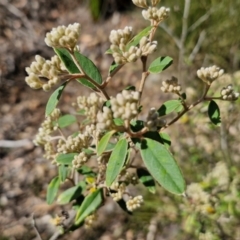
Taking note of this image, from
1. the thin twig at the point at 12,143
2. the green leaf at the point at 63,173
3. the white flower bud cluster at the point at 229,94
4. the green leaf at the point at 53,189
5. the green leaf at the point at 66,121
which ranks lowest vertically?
the green leaf at the point at 53,189

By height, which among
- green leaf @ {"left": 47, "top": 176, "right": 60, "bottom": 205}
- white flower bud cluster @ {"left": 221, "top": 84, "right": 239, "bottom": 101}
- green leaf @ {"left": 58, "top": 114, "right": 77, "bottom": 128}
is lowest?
green leaf @ {"left": 47, "top": 176, "right": 60, "bottom": 205}

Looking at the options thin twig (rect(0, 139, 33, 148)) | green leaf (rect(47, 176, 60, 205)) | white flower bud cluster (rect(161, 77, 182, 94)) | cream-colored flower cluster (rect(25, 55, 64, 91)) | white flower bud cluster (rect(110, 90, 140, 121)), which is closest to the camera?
white flower bud cluster (rect(110, 90, 140, 121))

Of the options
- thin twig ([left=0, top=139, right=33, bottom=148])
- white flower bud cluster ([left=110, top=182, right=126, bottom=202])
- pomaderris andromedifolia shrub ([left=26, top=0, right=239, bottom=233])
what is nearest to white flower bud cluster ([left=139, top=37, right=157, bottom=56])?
pomaderris andromedifolia shrub ([left=26, top=0, right=239, bottom=233])

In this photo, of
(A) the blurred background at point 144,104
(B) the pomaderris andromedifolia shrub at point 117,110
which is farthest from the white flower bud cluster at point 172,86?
(A) the blurred background at point 144,104

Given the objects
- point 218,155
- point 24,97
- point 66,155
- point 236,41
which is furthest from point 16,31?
point 66,155

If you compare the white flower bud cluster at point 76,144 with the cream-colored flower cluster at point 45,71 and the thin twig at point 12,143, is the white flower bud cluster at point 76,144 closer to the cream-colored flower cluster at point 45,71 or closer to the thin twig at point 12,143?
the cream-colored flower cluster at point 45,71

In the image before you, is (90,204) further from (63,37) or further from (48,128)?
(63,37)

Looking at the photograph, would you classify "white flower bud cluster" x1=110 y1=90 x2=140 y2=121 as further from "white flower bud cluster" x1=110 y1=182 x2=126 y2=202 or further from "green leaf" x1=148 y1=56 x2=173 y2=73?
"white flower bud cluster" x1=110 y1=182 x2=126 y2=202

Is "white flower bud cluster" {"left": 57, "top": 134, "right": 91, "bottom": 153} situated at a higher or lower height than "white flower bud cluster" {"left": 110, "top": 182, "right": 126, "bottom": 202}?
higher
